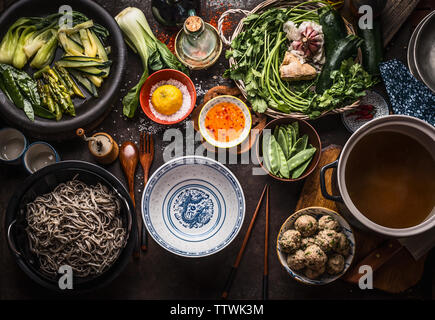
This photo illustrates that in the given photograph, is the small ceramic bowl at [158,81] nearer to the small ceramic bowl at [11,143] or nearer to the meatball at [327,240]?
the small ceramic bowl at [11,143]

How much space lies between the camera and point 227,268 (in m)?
2.35

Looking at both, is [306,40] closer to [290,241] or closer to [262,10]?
[262,10]

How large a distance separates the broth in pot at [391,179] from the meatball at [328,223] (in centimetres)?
25

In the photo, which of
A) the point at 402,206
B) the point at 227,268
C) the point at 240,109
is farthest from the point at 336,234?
the point at 240,109

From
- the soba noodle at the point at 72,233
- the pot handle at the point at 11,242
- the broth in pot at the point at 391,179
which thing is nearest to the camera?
the broth in pot at the point at 391,179

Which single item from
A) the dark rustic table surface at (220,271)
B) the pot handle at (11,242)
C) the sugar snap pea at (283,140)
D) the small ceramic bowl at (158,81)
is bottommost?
the dark rustic table surface at (220,271)

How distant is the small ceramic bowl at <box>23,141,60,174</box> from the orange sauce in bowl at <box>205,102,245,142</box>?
0.96 m

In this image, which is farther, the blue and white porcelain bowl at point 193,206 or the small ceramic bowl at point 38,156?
the small ceramic bowl at point 38,156

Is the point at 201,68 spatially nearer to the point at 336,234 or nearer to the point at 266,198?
the point at 266,198

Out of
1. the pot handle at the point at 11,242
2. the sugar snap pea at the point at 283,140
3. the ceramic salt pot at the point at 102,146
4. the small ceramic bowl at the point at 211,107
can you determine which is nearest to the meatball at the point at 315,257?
the sugar snap pea at the point at 283,140

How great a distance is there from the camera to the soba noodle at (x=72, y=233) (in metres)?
2.11

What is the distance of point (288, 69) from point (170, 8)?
0.79 meters

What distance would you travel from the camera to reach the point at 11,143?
94.0 inches

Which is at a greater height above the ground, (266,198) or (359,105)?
(359,105)
